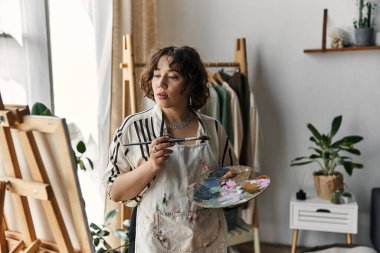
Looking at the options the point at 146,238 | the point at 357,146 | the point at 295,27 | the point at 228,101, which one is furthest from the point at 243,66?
the point at 146,238

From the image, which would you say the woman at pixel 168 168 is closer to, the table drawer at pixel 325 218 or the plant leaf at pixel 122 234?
the plant leaf at pixel 122 234

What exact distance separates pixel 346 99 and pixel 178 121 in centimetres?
185

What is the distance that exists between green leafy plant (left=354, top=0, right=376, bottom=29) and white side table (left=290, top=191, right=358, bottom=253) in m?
1.09

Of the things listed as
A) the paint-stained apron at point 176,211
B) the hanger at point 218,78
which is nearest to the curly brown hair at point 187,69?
the paint-stained apron at point 176,211

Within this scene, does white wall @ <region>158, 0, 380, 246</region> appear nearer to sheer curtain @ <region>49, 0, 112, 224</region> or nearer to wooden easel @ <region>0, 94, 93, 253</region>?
sheer curtain @ <region>49, 0, 112, 224</region>

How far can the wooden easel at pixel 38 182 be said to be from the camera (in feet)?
3.95

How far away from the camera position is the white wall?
2633mm

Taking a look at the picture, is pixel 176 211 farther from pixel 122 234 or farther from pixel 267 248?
pixel 267 248

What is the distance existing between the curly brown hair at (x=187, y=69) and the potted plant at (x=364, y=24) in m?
1.69

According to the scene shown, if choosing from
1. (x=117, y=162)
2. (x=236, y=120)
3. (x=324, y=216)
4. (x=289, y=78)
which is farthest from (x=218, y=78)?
(x=117, y=162)

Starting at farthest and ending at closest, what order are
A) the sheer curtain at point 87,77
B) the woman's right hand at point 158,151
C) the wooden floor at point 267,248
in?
the wooden floor at point 267,248 → the sheer curtain at point 87,77 → the woman's right hand at point 158,151

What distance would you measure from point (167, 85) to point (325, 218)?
5.61 feet

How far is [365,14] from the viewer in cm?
251

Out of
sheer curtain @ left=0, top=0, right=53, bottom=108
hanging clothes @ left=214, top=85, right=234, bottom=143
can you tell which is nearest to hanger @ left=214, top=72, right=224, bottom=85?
hanging clothes @ left=214, top=85, right=234, bottom=143
